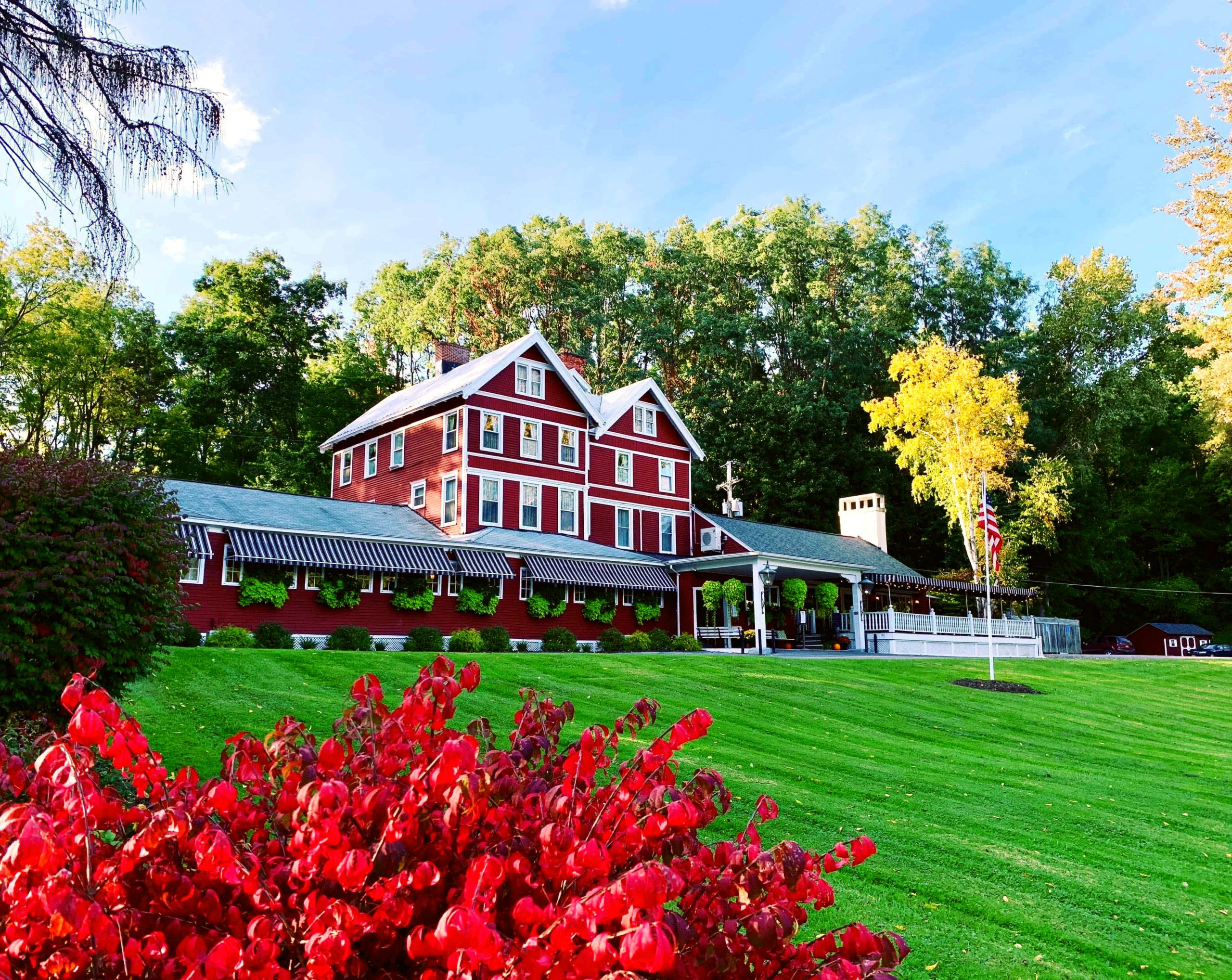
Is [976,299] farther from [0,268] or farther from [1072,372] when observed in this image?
[0,268]

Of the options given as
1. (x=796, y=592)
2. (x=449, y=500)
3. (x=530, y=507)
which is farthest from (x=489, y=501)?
(x=796, y=592)

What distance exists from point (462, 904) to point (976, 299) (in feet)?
195

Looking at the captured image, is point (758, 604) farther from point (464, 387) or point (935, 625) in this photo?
point (464, 387)

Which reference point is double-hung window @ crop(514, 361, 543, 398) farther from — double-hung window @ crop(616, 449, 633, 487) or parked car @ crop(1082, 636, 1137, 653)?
parked car @ crop(1082, 636, 1137, 653)

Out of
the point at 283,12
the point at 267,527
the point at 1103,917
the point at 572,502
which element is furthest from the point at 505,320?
the point at 1103,917

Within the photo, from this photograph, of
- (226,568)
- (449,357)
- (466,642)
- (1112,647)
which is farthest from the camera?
(1112,647)

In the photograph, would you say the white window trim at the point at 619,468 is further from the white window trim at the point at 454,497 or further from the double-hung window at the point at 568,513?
the white window trim at the point at 454,497

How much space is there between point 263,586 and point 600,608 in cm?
1217

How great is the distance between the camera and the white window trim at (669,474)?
40.7m

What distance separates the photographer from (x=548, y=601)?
3172 cm

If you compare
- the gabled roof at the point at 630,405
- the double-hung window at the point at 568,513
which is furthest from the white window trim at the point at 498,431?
the gabled roof at the point at 630,405

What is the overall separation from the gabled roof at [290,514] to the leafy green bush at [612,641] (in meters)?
6.19

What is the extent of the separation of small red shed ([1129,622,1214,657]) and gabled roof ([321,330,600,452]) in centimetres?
3396

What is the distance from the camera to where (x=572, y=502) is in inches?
1448
